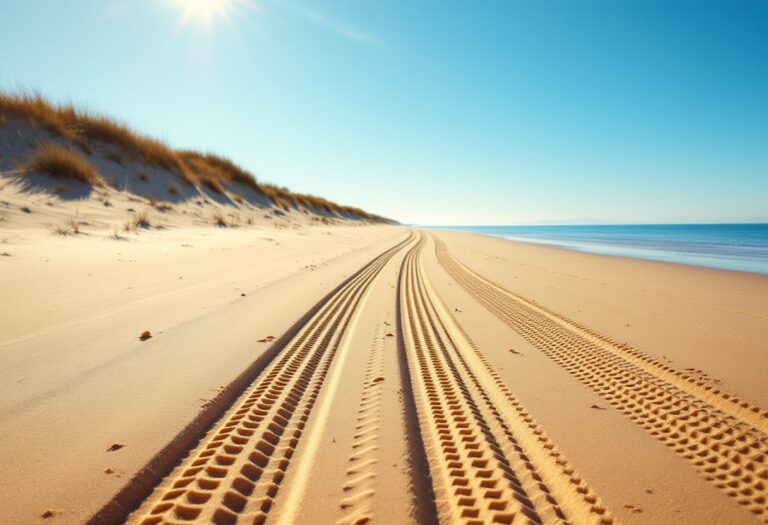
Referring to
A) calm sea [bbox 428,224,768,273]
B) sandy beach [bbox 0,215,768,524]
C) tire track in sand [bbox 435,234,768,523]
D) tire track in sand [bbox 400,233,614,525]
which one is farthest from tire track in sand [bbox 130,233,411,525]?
calm sea [bbox 428,224,768,273]

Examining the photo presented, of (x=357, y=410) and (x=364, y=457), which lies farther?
(x=357, y=410)

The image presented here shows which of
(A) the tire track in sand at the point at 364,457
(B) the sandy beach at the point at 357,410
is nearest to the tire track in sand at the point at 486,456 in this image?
(B) the sandy beach at the point at 357,410

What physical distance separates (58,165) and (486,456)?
13.7 meters

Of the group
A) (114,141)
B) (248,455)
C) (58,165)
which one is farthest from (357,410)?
(114,141)

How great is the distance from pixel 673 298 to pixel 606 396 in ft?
17.2

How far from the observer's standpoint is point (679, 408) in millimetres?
2426

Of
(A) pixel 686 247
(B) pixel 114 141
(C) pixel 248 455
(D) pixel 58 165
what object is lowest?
(C) pixel 248 455

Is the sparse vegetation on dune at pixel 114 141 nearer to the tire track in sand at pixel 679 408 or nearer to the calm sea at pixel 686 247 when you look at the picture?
the tire track in sand at pixel 679 408

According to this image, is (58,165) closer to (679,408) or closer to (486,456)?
(486,456)

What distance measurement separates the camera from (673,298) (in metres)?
6.31

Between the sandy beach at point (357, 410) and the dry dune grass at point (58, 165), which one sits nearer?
the sandy beach at point (357, 410)

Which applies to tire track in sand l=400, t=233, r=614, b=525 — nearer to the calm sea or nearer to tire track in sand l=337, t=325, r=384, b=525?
tire track in sand l=337, t=325, r=384, b=525

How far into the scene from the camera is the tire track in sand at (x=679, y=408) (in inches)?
70.8

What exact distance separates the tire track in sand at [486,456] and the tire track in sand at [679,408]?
2.50ft
